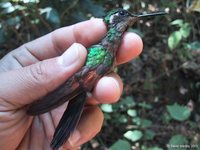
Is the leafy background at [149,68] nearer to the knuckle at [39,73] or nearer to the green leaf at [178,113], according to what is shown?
the green leaf at [178,113]

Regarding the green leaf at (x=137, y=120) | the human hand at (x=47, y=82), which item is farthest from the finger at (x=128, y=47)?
the green leaf at (x=137, y=120)

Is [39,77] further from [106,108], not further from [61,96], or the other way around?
[106,108]

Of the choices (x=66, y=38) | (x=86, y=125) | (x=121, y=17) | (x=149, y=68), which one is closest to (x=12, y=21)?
(x=66, y=38)

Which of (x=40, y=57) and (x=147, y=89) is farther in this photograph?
(x=147, y=89)

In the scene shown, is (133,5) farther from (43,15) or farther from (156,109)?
(156,109)

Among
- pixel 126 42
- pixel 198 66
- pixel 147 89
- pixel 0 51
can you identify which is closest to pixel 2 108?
pixel 126 42

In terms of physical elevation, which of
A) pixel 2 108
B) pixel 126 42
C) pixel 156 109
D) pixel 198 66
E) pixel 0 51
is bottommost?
pixel 156 109

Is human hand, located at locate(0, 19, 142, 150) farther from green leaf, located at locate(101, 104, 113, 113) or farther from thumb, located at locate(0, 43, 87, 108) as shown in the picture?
green leaf, located at locate(101, 104, 113, 113)
